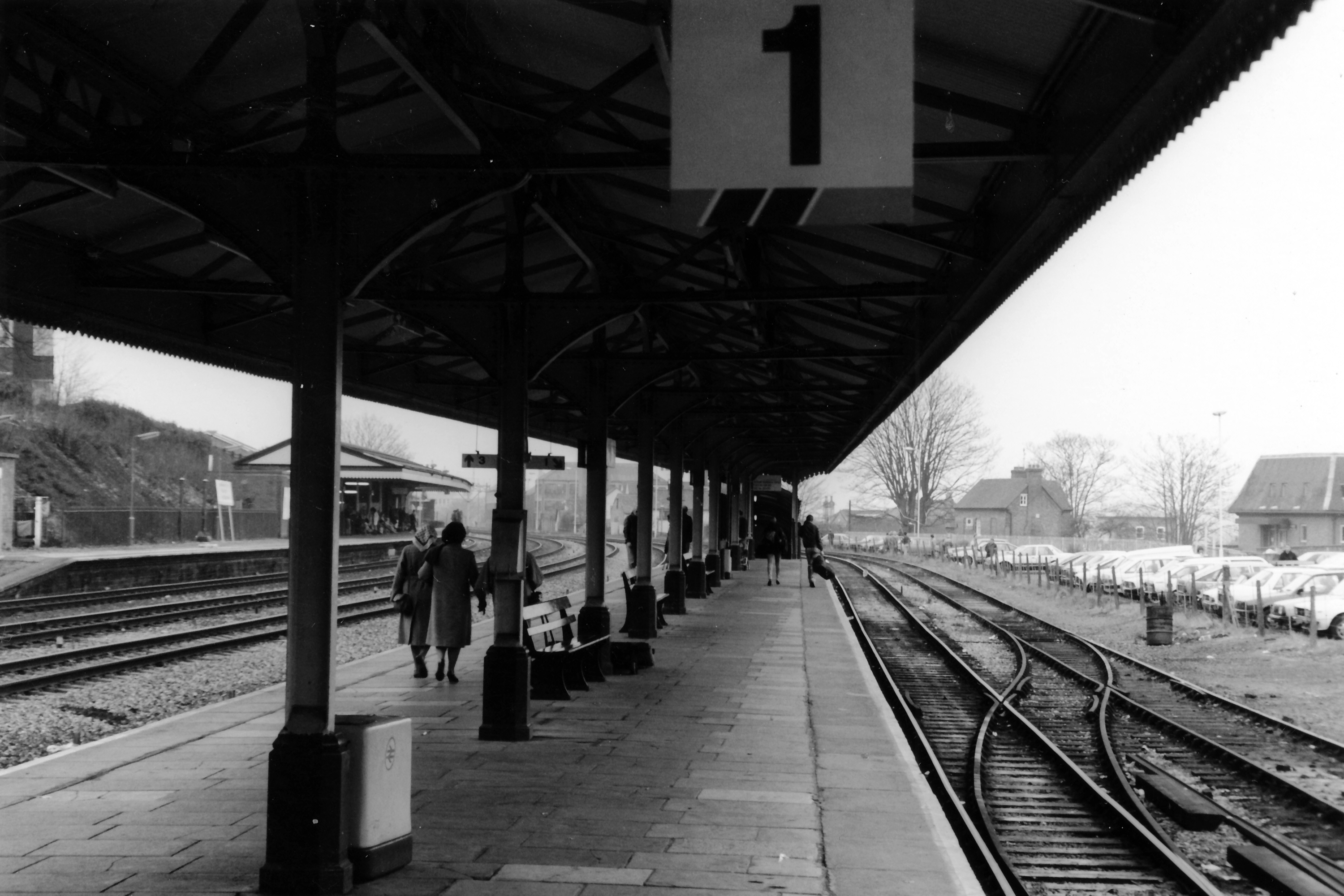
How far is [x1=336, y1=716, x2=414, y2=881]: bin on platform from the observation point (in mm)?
4992

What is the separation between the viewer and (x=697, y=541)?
23938 mm

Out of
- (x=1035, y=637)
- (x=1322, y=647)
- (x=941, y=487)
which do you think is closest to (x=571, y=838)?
(x=1322, y=647)

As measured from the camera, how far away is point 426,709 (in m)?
9.43

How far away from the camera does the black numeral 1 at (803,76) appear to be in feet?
10.4

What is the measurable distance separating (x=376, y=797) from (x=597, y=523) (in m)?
7.15

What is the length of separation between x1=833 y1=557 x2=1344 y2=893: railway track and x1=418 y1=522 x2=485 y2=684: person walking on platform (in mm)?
5240

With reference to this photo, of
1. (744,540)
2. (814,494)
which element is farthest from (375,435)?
(744,540)

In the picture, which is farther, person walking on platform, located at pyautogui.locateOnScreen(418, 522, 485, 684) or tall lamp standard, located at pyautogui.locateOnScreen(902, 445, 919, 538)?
tall lamp standard, located at pyautogui.locateOnScreen(902, 445, 919, 538)

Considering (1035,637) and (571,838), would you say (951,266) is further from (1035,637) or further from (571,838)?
(1035,637)

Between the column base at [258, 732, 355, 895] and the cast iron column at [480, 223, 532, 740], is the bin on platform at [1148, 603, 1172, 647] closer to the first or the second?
the cast iron column at [480, 223, 532, 740]

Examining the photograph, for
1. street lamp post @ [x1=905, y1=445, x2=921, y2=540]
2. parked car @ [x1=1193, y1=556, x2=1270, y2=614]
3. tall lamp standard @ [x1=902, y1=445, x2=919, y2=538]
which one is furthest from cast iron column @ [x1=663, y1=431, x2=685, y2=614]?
street lamp post @ [x1=905, y1=445, x2=921, y2=540]

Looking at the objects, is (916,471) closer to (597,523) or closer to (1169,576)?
(1169,576)

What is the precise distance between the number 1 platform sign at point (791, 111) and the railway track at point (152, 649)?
967 centimetres

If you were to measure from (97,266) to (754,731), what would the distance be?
5334mm
